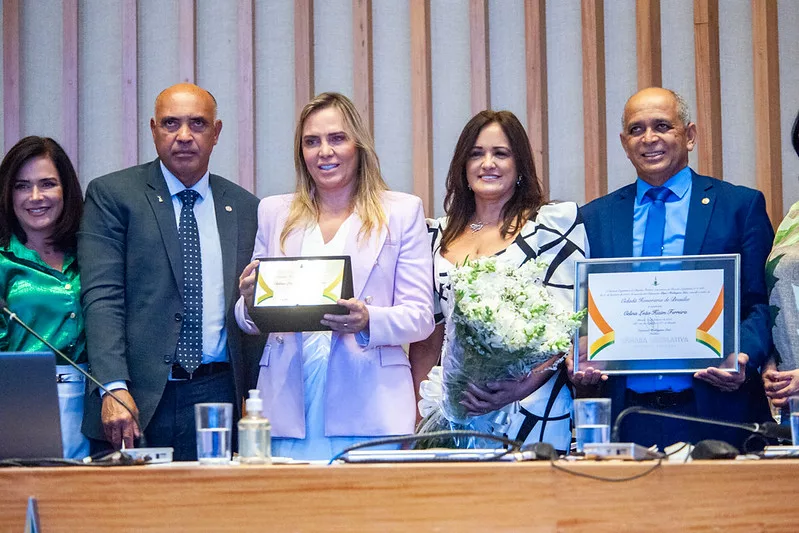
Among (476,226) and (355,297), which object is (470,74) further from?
(355,297)

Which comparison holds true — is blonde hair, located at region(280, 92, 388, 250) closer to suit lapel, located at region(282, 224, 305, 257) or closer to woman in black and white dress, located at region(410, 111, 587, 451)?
suit lapel, located at region(282, 224, 305, 257)

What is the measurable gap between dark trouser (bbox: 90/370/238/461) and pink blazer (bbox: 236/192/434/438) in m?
0.20

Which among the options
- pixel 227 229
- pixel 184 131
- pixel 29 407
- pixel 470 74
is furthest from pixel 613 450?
pixel 470 74

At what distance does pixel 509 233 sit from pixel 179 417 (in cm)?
115

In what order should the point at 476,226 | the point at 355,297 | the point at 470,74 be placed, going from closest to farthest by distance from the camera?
1. the point at 355,297
2. the point at 476,226
3. the point at 470,74

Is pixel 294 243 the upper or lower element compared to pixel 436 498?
upper

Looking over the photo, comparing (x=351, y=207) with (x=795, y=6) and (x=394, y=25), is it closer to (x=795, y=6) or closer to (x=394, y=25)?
(x=394, y=25)

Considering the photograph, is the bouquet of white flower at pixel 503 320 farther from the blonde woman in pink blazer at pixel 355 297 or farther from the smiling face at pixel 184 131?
the smiling face at pixel 184 131

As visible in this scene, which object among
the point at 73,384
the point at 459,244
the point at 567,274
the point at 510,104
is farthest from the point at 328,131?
the point at 510,104

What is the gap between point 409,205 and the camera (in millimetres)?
3197

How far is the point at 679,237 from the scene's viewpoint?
3152 millimetres

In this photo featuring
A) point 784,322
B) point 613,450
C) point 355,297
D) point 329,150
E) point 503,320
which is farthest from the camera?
point 329,150

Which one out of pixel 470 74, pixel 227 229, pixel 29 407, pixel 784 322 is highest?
pixel 470 74

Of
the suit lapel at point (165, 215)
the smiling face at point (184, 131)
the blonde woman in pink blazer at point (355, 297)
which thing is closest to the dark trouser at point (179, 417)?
the blonde woman in pink blazer at point (355, 297)
